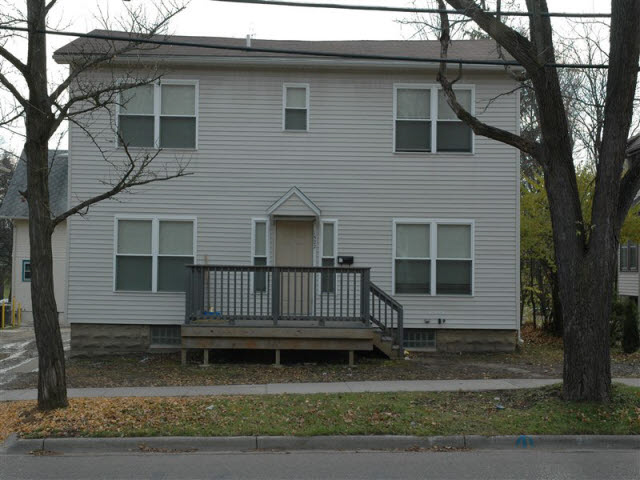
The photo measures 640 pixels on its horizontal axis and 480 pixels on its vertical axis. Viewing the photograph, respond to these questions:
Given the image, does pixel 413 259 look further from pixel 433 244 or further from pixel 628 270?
pixel 628 270

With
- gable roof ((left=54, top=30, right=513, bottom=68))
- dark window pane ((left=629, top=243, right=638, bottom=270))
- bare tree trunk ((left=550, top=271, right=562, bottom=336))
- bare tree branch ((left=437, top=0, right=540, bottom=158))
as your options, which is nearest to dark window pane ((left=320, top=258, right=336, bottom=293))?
gable roof ((left=54, top=30, right=513, bottom=68))

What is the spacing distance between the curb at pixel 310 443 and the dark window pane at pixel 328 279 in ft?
18.8

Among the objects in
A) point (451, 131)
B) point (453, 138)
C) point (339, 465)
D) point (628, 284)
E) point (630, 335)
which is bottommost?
point (339, 465)

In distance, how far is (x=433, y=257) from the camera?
1542 centimetres

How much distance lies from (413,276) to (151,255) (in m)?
6.01

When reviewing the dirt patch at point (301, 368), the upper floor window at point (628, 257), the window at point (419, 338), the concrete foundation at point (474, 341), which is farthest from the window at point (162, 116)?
the upper floor window at point (628, 257)

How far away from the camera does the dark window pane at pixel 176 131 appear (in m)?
15.4

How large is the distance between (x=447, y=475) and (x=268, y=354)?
27.1 feet

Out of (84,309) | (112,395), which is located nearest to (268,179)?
(84,309)

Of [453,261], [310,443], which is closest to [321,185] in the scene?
[453,261]

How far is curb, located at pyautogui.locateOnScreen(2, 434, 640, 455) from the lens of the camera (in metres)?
7.87

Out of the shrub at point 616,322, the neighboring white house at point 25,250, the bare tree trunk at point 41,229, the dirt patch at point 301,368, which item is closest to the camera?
the bare tree trunk at point 41,229

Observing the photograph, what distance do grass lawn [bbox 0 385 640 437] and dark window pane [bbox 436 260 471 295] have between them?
580cm

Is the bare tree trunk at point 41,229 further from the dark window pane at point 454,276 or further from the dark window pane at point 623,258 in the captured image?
the dark window pane at point 623,258
